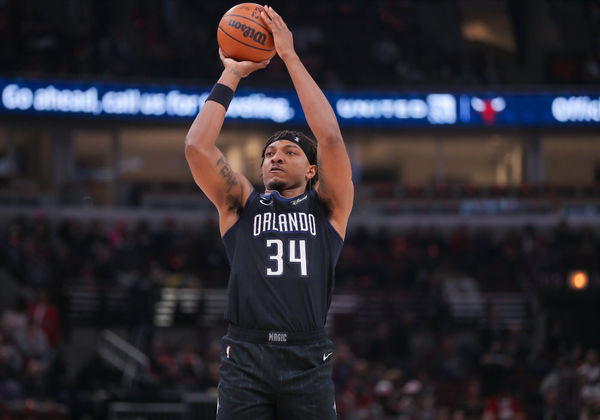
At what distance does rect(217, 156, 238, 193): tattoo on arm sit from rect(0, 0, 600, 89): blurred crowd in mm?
22389

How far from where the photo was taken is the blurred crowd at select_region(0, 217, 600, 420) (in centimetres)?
1454

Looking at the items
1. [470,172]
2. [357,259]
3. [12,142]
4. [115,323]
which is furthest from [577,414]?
[12,142]

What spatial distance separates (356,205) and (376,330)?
7.85 metres

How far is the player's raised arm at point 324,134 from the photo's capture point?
161 inches

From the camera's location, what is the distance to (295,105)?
84.3 feet

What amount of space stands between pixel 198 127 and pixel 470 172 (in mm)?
26554

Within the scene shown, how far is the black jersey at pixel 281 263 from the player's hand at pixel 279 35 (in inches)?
27.1

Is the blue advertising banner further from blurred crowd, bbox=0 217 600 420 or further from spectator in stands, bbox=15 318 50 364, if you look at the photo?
spectator in stands, bbox=15 318 50 364

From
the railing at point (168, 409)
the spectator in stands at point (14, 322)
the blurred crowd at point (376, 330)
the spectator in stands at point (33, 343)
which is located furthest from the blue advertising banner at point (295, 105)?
the railing at point (168, 409)

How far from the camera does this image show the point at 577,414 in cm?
1430

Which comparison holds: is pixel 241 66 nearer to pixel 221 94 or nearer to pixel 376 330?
pixel 221 94

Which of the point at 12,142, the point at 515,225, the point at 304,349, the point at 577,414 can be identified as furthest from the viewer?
the point at 12,142

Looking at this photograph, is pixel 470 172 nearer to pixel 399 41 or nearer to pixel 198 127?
pixel 399 41

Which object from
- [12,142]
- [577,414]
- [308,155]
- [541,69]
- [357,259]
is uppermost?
[541,69]
